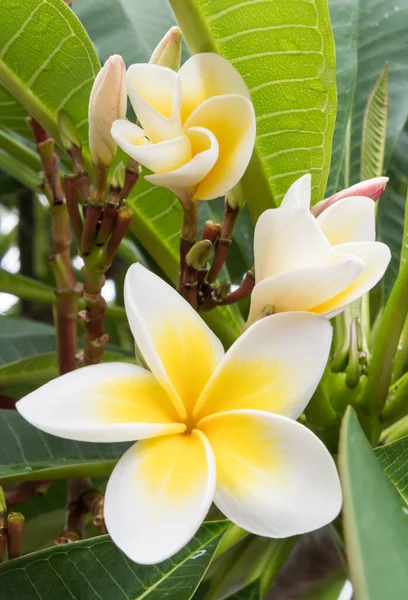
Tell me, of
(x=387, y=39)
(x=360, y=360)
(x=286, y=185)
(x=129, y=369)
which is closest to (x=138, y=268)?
(x=129, y=369)

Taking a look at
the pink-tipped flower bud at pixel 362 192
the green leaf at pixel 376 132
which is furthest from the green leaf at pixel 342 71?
the pink-tipped flower bud at pixel 362 192

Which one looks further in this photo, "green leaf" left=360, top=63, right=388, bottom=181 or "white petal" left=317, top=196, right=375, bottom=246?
"green leaf" left=360, top=63, right=388, bottom=181

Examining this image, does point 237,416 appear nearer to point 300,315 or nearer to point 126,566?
point 300,315

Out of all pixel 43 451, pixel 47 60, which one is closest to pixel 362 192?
pixel 47 60

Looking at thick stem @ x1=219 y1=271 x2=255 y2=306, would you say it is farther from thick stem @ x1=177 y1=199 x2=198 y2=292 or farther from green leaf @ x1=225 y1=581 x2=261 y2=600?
green leaf @ x1=225 y1=581 x2=261 y2=600

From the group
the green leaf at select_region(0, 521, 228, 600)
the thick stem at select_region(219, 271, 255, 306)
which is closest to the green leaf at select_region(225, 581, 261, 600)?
the green leaf at select_region(0, 521, 228, 600)

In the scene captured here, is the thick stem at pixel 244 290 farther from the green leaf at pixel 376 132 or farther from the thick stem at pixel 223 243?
the green leaf at pixel 376 132

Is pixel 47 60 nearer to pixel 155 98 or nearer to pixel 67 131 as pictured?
pixel 67 131
